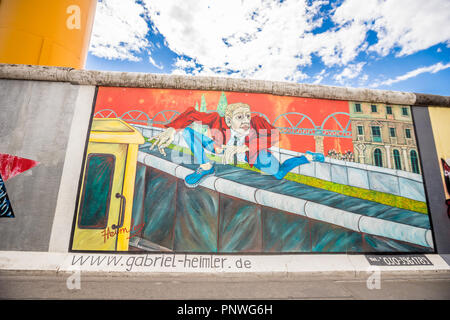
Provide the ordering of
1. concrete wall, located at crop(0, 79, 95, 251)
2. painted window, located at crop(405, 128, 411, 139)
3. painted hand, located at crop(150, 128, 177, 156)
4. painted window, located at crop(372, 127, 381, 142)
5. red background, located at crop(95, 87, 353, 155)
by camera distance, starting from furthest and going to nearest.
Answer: painted window, located at crop(405, 128, 411, 139) → painted window, located at crop(372, 127, 381, 142) → red background, located at crop(95, 87, 353, 155) → painted hand, located at crop(150, 128, 177, 156) → concrete wall, located at crop(0, 79, 95, 251)

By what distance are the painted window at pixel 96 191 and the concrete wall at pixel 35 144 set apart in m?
0.60

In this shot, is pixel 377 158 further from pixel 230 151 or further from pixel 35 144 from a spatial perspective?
pixel 35 144

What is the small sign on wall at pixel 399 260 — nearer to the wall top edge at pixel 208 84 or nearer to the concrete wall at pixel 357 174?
the concrete wall at pixel 357 174

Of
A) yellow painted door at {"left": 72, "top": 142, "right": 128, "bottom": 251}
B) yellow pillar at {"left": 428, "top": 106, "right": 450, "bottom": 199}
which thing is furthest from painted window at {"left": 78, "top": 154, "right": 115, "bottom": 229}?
yellow pillar at {"left": 428, "top": 106, "right": 450, "bottom": 199}

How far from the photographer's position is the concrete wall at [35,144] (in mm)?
4375

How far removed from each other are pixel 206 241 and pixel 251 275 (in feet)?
3.68

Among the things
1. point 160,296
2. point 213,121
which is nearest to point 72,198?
point 160,296

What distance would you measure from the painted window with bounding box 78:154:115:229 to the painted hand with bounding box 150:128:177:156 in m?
1.02

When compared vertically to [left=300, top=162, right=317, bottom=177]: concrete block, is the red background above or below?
above

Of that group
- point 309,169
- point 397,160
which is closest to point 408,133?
point 397,160

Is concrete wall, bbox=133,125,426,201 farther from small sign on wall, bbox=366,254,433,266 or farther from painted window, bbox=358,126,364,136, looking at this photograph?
small sign on wall, bbox=366,254,433,266

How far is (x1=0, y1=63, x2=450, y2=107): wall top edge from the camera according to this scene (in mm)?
4996

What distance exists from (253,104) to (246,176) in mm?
1794
